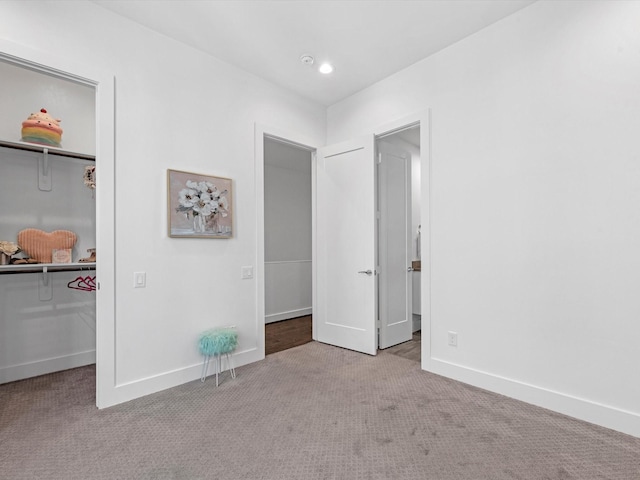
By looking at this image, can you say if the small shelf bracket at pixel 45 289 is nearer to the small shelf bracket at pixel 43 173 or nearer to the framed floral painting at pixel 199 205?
the small shelf bracket at pixel 43 173

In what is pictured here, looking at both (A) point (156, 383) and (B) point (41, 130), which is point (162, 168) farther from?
(A) point (156, 383)

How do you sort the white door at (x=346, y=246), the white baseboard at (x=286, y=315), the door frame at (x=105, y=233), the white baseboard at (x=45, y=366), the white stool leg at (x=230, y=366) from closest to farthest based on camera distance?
the door frame at (x=105, y=233) → the white baseboard at (x=45, y=366) → the white stool leg at (x=230, y=366) → the white door at (x=346, y=246) → the white baseboard at (x=286, y=315)

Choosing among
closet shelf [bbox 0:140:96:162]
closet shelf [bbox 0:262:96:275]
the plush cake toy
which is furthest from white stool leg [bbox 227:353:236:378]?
the plush cake toy

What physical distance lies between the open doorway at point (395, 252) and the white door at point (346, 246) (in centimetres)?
20

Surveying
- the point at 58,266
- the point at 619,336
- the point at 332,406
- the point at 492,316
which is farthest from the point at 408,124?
the point at 58,266

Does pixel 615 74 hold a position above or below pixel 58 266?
above

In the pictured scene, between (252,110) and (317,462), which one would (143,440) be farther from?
(252,110)

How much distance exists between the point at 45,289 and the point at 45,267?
439 millimetres

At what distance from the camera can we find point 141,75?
2.57m

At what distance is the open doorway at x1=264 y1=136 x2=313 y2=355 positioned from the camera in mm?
5074

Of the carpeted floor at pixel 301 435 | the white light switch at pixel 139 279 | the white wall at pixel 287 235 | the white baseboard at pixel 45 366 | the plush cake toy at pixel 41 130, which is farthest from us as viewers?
the white wall at pixel 287 235

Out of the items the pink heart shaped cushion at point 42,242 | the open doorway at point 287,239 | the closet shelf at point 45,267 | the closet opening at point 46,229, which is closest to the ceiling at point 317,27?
the closet opening at point 46,229

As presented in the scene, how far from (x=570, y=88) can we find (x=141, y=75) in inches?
123

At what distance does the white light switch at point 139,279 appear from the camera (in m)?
2.51
